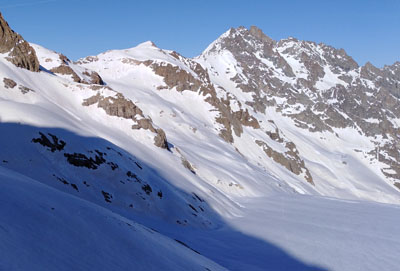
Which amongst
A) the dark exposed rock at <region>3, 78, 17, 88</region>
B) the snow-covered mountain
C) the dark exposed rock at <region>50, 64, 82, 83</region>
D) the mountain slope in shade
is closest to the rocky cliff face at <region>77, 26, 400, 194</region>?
the snow-covered mountain

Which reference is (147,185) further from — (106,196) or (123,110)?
(123,110)

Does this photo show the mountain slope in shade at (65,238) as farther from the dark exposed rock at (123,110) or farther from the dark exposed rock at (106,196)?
the dark exposed rock at (123,110)

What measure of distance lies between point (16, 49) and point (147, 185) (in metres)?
27.1

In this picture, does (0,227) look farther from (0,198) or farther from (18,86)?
(18,86)

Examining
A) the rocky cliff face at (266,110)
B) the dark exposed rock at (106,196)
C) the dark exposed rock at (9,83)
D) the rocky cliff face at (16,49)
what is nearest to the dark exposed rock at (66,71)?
the rocky cliff face at (16,49)

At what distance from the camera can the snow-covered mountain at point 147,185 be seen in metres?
10.1

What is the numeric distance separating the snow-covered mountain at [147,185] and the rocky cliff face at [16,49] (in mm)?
137

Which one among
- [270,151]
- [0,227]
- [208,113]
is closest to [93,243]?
[0,227]

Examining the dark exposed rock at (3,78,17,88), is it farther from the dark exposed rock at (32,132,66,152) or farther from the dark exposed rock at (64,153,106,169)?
the dark exposed rock at (64,153,106,169)

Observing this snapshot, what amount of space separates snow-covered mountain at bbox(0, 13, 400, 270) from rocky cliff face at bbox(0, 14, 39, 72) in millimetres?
137

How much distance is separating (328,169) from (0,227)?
13094cm

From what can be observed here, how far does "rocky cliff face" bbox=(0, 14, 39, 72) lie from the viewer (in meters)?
43.3

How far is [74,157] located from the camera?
26.7 metres

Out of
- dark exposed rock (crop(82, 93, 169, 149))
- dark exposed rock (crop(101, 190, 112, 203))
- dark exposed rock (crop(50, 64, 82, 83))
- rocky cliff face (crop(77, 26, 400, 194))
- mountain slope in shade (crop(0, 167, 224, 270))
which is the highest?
rocky cliff face (crop(77, 26, 400, 194))
